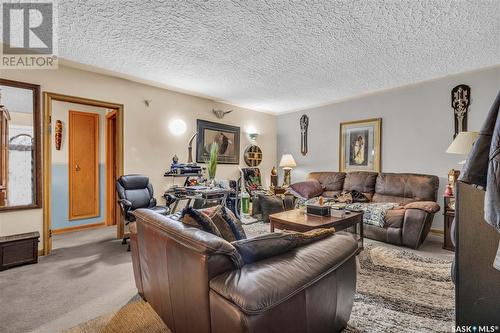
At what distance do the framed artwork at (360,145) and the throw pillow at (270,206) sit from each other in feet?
4.79

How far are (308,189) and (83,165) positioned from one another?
4.06 m

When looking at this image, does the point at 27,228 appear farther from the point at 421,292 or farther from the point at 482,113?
the point at 482,113

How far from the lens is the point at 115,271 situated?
258 centimetres

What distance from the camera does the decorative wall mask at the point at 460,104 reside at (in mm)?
3525

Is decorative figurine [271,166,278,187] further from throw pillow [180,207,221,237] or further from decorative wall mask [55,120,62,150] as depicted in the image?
throw pillow [180,207,221,237]

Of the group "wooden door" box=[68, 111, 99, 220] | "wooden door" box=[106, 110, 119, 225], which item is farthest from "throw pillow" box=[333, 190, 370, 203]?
"wooden door" box=[68, 111, 99, 220]

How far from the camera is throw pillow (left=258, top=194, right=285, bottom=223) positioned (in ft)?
15.4

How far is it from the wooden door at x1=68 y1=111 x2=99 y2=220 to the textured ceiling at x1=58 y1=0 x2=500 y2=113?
1566 mm

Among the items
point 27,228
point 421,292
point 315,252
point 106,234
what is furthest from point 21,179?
point 421,292

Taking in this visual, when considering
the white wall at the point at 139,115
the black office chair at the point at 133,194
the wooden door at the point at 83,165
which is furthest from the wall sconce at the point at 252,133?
the wooden door at the point at 83,165

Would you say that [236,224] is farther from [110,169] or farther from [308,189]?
[110,169]

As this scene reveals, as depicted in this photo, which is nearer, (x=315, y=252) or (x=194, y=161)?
(x=315, y=252)

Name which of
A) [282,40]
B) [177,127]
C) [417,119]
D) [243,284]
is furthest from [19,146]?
[417,119]

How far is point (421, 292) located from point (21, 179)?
4.33m
